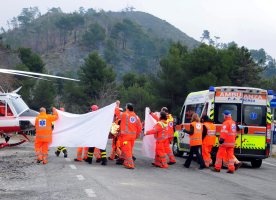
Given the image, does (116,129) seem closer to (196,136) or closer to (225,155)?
(196,136)

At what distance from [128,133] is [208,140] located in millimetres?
2804

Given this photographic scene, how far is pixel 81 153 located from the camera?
18.0 metres

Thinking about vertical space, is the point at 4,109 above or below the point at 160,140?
above

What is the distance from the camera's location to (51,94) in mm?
67812

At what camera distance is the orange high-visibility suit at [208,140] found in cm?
1773

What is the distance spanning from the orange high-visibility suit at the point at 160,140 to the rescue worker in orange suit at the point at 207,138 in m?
1.23

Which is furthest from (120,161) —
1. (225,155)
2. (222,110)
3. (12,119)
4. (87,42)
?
(87,42)

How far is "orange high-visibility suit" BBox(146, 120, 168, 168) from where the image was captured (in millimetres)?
17406

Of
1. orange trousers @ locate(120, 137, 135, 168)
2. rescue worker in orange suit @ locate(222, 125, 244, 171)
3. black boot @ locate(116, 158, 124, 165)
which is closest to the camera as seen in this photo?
orange trousers @ locate(120, 137, 135, 168)

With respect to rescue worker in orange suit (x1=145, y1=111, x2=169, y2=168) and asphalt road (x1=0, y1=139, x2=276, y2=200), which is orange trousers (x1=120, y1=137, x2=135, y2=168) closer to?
asphalt road (x1=0, y1=139, x2=276, y2=200)

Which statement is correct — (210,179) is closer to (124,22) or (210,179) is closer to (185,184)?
(185,184)

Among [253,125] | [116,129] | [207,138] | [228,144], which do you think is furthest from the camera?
[253,125]

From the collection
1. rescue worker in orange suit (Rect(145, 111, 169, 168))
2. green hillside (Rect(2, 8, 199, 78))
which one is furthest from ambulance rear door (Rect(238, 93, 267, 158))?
green hillside (Rect(2, 8, 199, 78))

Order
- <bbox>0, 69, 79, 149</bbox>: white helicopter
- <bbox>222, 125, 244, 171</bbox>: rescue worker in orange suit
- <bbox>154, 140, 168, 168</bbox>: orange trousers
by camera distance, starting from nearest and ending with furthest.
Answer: <bbox>222, 125, 244, 171</bbox>: rescue worker in orange suit → <bbox>154, 140, 168, 168</bbox>: orange trousers → <bbox>0, 69, 79, 149</bbox>: white helicopter
